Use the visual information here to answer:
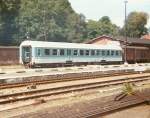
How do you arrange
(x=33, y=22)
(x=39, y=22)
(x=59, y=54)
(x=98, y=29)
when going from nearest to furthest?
(x=59, y=54) → (x=33, y=22) → (x=39, y=22) → (x=98, y=29)

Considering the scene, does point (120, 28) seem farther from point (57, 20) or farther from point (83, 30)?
point (57, 20)

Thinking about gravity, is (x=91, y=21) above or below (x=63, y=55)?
above

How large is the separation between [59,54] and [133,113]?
78.1ft

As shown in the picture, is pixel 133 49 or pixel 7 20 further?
pixel 7 20

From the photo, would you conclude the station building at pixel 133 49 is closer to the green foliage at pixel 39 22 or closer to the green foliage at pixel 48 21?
the green foliage at pixel 48 21

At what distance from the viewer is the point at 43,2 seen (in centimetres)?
7394

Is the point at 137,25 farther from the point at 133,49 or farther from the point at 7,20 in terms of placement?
the point at 133,49

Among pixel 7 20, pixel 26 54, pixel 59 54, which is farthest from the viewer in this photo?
pixel 7 20

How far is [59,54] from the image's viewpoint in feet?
115

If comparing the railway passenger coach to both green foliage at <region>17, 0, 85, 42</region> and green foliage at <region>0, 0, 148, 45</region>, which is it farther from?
green foliage at <region>17, 0, 85, 42</region>

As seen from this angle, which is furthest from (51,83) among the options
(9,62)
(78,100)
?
(9,62)

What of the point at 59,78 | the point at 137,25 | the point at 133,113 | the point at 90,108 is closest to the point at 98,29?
the point at 137,25

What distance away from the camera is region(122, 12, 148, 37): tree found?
96.1 metres

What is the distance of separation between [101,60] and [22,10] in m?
34.2
